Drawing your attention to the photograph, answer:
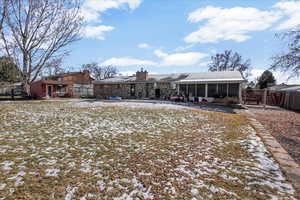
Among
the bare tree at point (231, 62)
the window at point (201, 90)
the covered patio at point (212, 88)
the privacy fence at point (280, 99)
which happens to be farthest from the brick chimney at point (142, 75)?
the bare tree at point (231, 62)

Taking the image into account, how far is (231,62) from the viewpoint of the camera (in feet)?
106

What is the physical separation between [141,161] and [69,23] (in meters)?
19.6

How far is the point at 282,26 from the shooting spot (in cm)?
806

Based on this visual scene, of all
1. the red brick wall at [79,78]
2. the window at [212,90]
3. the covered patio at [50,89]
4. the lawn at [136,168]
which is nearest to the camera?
the lawn at [136,168]

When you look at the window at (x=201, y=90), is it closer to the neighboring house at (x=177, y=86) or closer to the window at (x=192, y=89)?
the neighboring house at (x=177, y=86)

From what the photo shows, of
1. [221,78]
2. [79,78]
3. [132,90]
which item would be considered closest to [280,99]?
[221,78]

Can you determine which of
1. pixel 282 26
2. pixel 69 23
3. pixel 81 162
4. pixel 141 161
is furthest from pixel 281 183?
pixel 69 23

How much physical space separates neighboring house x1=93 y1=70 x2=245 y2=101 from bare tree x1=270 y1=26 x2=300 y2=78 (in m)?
6.01

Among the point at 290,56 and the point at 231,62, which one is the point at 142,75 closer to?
the point at 290,56

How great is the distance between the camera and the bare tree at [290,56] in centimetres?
732

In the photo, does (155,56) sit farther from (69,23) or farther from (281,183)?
(281,183)

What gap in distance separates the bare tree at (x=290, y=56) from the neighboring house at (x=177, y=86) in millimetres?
6015

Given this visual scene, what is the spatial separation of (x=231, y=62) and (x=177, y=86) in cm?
2147

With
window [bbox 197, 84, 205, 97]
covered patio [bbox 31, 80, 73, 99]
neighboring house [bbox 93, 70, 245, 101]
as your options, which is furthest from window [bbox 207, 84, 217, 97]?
covered patio [bbox 31, 80, 73, 99]
